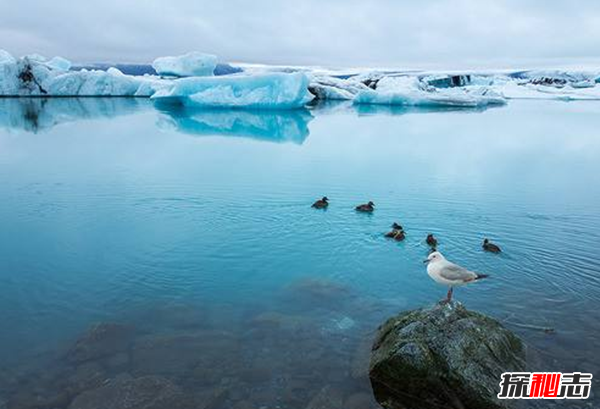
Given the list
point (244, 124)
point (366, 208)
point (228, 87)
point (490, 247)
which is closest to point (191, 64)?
point (228, 87)

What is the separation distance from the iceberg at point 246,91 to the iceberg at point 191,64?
21211mm

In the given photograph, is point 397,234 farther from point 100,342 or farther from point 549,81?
point 549,81

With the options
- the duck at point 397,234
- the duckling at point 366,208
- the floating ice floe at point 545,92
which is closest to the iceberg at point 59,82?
the duckling at point 366,208

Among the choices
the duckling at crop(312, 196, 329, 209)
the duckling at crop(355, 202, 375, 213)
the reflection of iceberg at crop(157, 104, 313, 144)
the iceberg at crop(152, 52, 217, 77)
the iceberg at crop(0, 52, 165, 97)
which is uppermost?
the iceberg at crop(152, 52, 217, 77)

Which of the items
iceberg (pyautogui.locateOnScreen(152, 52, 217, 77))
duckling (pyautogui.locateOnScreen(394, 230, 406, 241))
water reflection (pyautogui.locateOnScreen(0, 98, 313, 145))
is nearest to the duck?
duckling (pyautogui.locateOnScreen(394, 230, 406, 241))

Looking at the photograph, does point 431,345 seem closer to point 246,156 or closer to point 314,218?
point 314,218

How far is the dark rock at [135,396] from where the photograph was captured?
596 centimetres

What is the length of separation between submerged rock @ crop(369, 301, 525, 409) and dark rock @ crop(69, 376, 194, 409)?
2.49 meters

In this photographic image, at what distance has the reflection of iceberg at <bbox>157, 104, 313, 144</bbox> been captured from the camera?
3156 cm

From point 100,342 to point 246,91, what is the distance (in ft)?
133

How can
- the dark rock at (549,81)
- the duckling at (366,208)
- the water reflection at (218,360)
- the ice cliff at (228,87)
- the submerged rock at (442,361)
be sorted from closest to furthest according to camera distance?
1. the submerged rock at (442,361)
2. the water reflection at (218,360)
3. the duckling at (366,208)
4. the ice cliff at (228,87)
5. the dark rock at (549,81)

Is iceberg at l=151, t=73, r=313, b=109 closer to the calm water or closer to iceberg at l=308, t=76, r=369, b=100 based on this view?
iceberg at l=308, t=76, r=369, b=100

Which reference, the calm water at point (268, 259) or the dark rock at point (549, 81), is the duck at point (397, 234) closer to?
the calm water at point (268, 259)

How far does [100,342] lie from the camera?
23.6 feet
